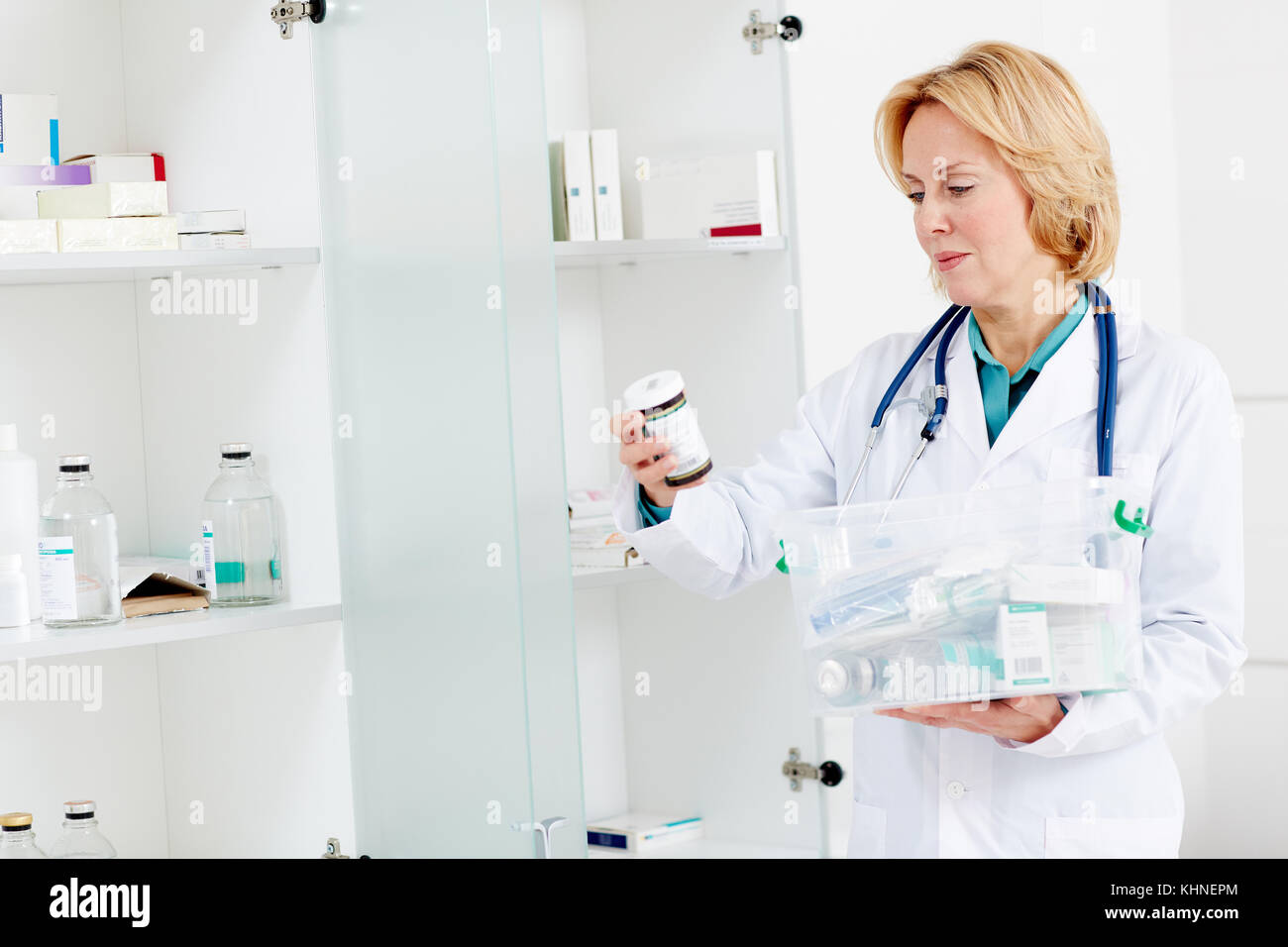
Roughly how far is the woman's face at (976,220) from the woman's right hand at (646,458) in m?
0.37

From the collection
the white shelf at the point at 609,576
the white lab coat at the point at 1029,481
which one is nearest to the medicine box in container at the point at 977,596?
the white lab coat at the point at 1029,481

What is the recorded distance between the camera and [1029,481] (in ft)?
4.67

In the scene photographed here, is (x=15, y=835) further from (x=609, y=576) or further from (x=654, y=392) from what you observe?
(x=654, y=392)

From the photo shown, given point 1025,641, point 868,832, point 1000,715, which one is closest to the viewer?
point 1025,641

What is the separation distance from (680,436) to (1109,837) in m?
0.62

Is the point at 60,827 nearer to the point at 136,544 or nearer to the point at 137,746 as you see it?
the point at 137,746

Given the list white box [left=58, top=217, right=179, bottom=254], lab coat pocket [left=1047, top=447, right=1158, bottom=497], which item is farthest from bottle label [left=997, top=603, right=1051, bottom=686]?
white box [left=58, top=217, right=179, bottom=254]

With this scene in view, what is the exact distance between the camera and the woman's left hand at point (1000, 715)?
1.23m

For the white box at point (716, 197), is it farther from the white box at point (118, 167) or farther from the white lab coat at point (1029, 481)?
the white box at point (118, 167)

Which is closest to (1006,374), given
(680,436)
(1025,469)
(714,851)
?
(1025,469)

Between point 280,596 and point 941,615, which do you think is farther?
point 280,596
